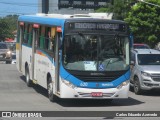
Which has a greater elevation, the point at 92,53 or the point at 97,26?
the point at 97,26

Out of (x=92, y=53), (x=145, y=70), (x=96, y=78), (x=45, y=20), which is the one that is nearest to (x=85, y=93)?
(x=96, y=78)

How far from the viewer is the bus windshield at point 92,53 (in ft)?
53.5

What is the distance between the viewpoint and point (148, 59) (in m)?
21.2

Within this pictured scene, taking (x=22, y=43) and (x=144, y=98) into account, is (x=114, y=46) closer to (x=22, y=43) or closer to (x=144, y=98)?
(x=144, y=98)

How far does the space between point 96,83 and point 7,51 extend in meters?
32.2

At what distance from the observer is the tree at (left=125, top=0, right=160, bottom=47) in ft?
172

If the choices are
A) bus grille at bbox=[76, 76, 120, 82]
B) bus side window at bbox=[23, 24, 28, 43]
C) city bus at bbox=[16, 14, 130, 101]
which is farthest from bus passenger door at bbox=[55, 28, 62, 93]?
bus side window at bbox=[23, 24, 28, 43]

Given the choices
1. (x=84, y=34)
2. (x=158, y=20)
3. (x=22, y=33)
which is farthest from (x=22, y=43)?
(x=158, y=20)

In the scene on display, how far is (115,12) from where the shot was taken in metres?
60.2

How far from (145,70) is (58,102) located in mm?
4075

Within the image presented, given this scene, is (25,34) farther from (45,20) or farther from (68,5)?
(68,5)

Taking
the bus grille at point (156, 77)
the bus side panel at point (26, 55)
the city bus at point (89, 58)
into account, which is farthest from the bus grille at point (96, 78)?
the bus side panel at point (26, 55)

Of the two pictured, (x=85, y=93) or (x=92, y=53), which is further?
(x=92, y=53)

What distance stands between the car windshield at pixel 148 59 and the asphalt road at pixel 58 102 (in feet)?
4.07
